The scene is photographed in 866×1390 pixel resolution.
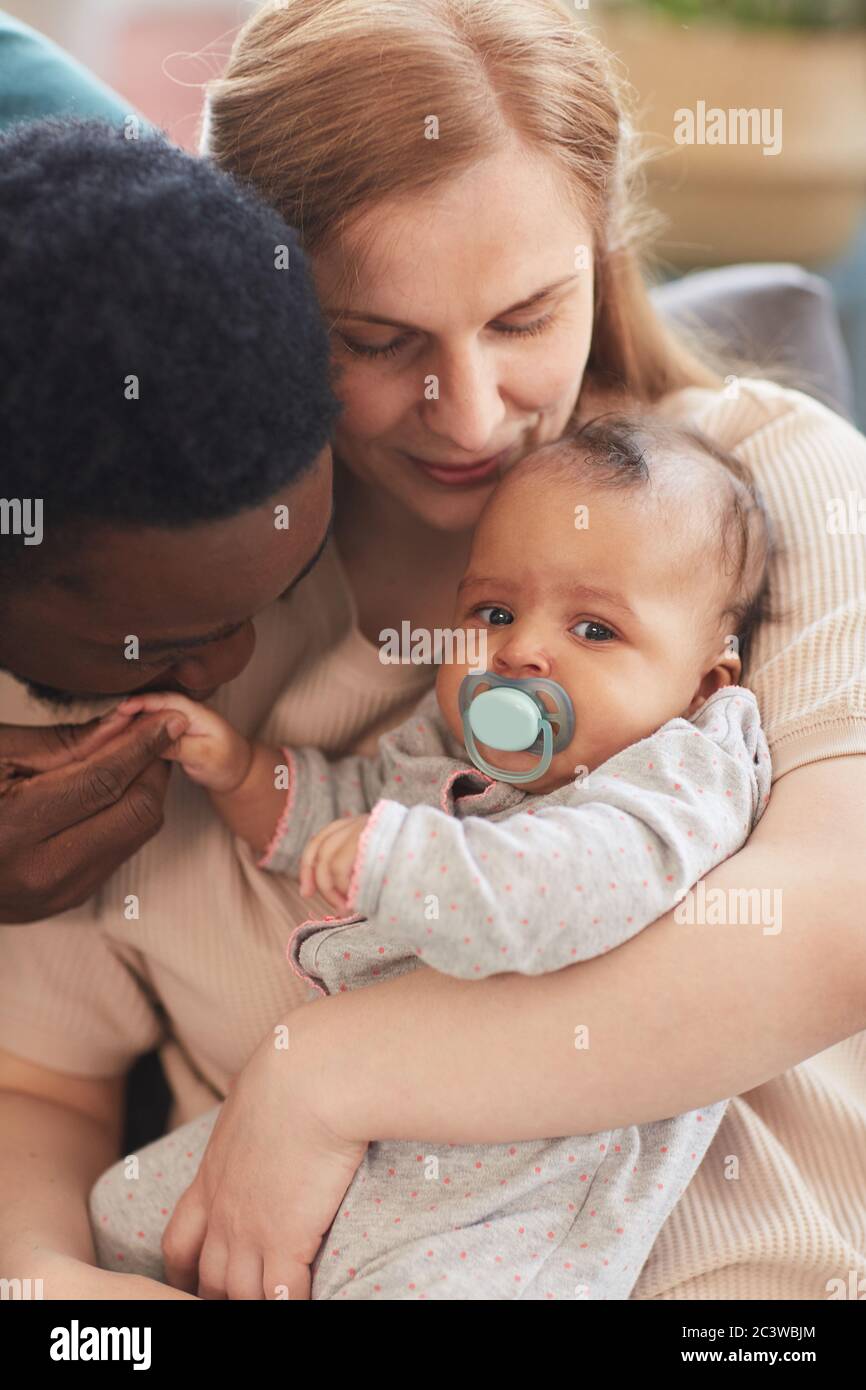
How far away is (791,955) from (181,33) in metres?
2.79

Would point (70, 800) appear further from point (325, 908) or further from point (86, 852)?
point (325, 908)

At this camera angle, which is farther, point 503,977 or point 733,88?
point 733,88

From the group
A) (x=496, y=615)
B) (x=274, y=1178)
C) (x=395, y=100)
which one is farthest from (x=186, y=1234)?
(x=395, y=100)

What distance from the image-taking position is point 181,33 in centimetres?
299

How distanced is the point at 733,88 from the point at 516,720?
7.54 feet

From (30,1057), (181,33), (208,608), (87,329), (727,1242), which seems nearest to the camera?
(87,329)

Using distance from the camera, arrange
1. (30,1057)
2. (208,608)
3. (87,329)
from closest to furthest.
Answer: (87,329)
(208,608)
(30,1057)

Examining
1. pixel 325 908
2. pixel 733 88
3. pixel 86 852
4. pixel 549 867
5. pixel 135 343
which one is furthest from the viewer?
pixel 733 88

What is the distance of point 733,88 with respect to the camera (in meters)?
2.79

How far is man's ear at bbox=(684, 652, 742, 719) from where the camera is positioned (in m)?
1.10

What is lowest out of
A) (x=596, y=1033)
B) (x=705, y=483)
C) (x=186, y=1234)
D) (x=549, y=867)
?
(x=186, y=1234)
